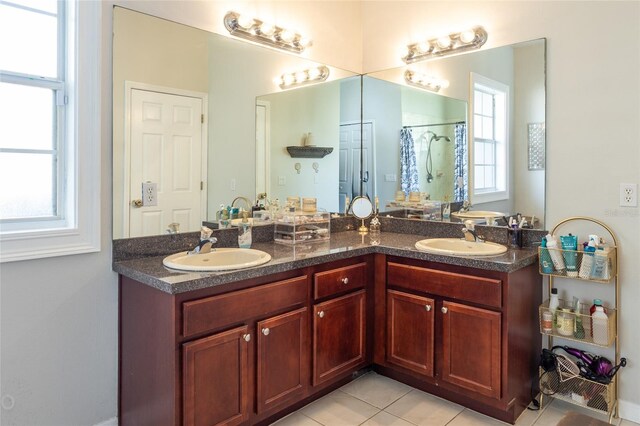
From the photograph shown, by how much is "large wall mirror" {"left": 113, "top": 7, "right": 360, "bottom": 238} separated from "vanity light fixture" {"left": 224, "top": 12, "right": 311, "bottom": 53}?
2.3 inches

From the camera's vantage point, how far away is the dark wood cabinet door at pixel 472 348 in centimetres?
213

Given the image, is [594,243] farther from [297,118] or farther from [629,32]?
[297,118]

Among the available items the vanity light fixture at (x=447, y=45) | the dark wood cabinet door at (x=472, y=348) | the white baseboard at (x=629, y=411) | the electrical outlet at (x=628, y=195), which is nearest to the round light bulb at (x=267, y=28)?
the vanity light fixture at (x=447, y=45)

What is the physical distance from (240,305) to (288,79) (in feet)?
5.43

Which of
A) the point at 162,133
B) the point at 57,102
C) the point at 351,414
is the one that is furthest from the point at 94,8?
the point at 351,414

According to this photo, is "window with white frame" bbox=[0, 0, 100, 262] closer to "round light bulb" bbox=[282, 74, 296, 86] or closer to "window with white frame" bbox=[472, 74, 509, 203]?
"round light bulb" bbox=[282, 74, 296, 86]

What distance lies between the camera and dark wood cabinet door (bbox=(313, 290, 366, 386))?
226 centimetres

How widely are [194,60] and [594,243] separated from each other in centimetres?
227

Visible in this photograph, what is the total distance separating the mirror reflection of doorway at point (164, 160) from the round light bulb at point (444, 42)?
161 centimetres

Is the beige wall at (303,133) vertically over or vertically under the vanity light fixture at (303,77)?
under

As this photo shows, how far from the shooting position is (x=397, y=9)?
3.12m

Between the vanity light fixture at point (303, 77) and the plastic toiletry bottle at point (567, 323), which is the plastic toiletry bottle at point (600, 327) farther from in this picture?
the vanity light fixture at point (303, 77)

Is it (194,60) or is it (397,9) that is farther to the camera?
(397,9)

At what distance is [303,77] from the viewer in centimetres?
300
